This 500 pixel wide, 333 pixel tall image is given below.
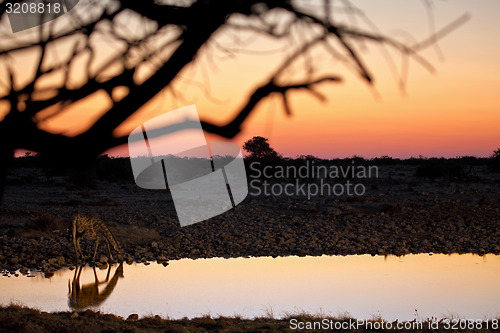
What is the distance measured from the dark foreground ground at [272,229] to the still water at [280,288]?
0.71 meters

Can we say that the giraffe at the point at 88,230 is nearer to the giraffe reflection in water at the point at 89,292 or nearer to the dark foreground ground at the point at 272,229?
the dark foreground ground at the point at 272,229

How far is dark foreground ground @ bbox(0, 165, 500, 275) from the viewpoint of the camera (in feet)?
42.1

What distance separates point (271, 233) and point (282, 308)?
5978mm

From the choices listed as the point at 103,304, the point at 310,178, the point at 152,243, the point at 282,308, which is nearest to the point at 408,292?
the point at 282,308

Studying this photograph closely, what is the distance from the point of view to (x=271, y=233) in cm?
1470

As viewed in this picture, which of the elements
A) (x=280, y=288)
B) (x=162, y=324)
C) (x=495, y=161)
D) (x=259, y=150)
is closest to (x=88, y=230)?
(x=280, y=288)

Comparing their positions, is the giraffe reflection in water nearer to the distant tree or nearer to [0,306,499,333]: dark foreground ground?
[0,306,499,333]: dark foreground ground

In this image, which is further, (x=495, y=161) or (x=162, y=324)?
(x=495, y=161)

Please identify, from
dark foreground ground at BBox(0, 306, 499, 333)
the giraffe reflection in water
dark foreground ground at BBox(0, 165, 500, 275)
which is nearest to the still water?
the giraffe reflection in water

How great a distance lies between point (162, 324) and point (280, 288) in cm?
340

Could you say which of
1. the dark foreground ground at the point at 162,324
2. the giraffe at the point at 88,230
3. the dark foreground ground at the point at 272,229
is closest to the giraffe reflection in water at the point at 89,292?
the giraffe at the point at 88,230

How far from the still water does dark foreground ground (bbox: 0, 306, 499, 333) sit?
0.82 metres

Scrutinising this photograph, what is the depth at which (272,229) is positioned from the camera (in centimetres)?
1518

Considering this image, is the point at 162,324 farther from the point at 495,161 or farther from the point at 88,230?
the point at 495,161
